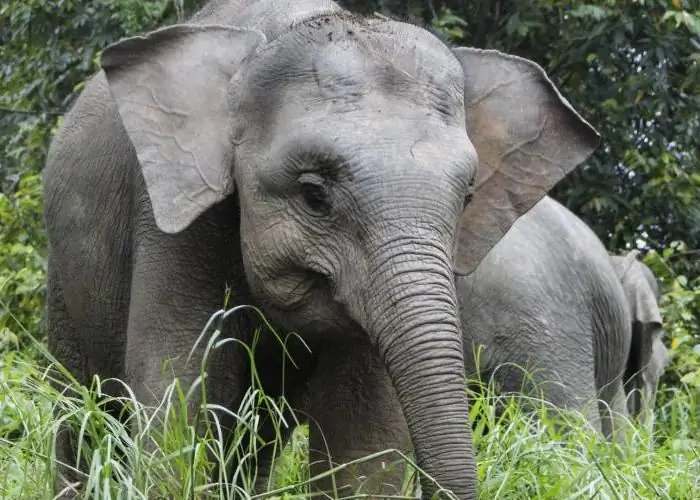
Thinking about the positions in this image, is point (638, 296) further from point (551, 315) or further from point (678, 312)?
point (551, 315)

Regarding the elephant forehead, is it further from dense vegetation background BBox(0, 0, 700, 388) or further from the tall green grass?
dense vegetation background BBox(0, 0, 700, 388)

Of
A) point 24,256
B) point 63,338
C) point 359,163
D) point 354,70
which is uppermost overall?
point 354,70

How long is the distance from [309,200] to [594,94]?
5254mm

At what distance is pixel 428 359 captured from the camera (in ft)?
13.8

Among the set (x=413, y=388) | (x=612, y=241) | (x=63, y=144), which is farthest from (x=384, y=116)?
(x=612, y=241)

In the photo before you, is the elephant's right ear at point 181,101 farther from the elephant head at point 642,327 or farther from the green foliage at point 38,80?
the green foliage at point 38,80

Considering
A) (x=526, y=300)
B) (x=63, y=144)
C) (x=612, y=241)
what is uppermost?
(x=63, y=144)

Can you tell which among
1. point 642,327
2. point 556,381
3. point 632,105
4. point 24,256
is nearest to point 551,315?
point 556,381

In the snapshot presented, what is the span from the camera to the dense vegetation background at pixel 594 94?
9.05 metres

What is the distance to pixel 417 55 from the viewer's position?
4.74m

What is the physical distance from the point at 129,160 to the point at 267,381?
2.51 feet

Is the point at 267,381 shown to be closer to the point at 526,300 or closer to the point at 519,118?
the point at 519,118

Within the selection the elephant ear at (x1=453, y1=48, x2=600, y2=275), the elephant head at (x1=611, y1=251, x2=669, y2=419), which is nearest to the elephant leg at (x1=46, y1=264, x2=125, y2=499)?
the elephant ear at (x1=453, y1=48, x2=600, y2=275)

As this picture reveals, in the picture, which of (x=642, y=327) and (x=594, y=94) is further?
(x=594, y=94)
